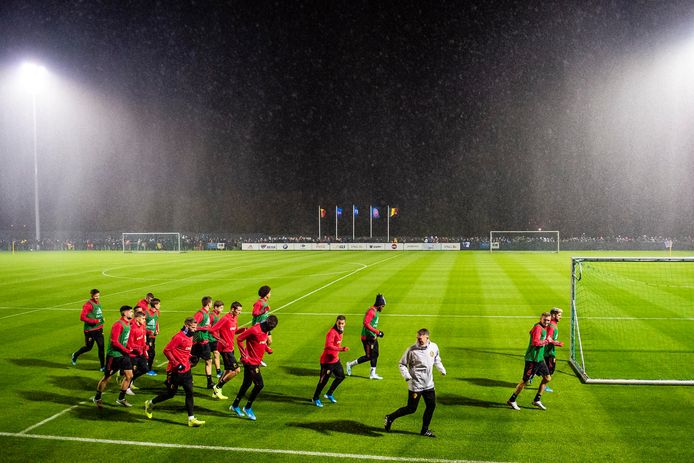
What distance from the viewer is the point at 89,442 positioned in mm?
8125

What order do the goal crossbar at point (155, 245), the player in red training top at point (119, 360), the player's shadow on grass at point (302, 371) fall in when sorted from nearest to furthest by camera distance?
the player in red training top at point (119, 360)
the player's shadow on grass at point (302, 371)
the goal crossbar at point (155, 245)

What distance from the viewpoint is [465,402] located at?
32.8 feet

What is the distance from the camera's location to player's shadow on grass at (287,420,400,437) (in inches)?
335

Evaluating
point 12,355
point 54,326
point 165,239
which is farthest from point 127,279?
point 165,239

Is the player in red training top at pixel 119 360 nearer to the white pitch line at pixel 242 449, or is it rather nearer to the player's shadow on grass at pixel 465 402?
the white pitch line at pixel 242 449

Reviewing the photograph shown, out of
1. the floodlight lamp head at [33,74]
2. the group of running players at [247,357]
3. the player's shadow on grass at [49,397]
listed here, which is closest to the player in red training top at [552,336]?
the group of running players at [247,357]

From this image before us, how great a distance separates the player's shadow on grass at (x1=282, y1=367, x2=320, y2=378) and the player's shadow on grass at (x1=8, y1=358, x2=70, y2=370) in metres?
5.47

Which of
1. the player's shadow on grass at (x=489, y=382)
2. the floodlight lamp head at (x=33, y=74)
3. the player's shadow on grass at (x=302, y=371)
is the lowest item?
the player's shadow on grass at (x=489, y=382)

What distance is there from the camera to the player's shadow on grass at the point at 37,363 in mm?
12562

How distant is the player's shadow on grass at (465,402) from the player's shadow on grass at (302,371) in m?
3.09

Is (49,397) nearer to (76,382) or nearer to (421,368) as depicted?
(76,382)

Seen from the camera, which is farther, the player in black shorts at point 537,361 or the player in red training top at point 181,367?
the player in black shorts at point 537,361

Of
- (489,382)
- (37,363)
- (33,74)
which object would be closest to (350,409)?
(489,382)

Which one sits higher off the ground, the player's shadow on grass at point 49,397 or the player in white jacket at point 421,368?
the player in white jacket at point 421,368
